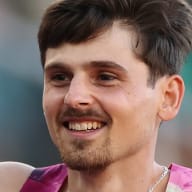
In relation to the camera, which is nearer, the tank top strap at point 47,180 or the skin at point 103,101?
the skin at point 103,101

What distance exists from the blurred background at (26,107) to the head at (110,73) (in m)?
2.36

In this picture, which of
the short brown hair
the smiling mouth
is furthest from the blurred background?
the smiling mouth

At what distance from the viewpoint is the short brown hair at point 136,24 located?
6.03ft

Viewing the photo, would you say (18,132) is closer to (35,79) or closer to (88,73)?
(35,79)

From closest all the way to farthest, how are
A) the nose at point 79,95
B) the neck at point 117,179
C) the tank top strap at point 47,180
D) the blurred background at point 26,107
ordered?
1. the nose at point 79,95
2. the neck at point 117,179
3. the tank top strap at point 47,180
4. the blurred background at point 26,107

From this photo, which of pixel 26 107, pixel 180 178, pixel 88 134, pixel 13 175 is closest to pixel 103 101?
pixel 88 134

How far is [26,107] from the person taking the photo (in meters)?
4.50

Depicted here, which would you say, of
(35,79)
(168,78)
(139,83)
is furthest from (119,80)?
(35,79)

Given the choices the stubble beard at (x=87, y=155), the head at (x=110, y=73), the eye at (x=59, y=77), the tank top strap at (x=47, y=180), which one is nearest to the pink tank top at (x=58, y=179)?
the tank top strap at (x=47, y=180)

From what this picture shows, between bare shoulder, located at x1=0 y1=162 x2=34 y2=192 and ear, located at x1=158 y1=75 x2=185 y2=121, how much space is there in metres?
0.56

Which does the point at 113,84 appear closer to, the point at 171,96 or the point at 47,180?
the point at 171,96

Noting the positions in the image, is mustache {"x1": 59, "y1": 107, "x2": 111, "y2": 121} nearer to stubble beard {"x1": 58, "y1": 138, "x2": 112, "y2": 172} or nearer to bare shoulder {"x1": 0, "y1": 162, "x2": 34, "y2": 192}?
stubble beard {"x1": 58, "y1": 138, "x2": 112, "y2": 172}

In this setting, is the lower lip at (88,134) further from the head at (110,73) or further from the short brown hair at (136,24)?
the short brown hair at (136,24)

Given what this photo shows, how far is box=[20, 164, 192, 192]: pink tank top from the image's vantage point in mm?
1998
